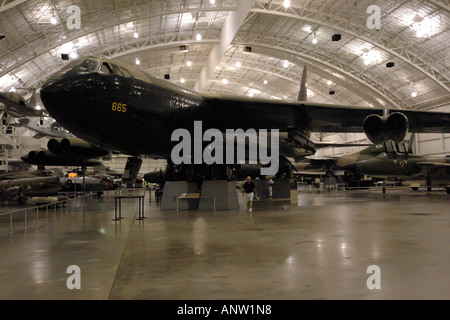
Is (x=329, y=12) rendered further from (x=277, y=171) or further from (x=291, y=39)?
(x=277, y=171)

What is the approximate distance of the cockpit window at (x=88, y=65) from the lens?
8.62 metres

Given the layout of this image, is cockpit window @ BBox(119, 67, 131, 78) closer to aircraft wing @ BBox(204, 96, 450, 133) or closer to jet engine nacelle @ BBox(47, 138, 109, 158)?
aircraft wing @ BBox(204, 96, 450, 133)

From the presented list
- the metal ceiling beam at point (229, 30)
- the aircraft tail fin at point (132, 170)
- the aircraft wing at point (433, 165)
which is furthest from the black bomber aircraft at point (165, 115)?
the metal ceiling beam at point (229, 30)

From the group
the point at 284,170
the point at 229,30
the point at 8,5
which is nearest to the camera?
the point at 284,170

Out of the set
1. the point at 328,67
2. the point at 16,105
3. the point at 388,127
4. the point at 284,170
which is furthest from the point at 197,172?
the point at 328,67

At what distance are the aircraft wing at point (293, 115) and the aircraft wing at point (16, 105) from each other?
15.1 meters

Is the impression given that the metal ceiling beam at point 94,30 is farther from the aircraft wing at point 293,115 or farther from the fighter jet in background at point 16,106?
the aircraft wing at point 293,115

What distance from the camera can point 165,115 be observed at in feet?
35.1

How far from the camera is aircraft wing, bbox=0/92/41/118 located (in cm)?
2112

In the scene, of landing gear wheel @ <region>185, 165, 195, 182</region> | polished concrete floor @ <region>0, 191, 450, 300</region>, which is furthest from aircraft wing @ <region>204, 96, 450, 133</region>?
→ polished concrete floor @ <region>0, 191, 450, 300</region>

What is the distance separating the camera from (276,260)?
5.32 meters

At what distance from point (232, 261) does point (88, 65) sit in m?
6.27

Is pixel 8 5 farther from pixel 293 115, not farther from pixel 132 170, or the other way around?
pixel 293 115

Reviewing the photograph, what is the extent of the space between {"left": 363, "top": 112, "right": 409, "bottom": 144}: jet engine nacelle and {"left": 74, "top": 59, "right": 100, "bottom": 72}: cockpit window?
8.24 m
